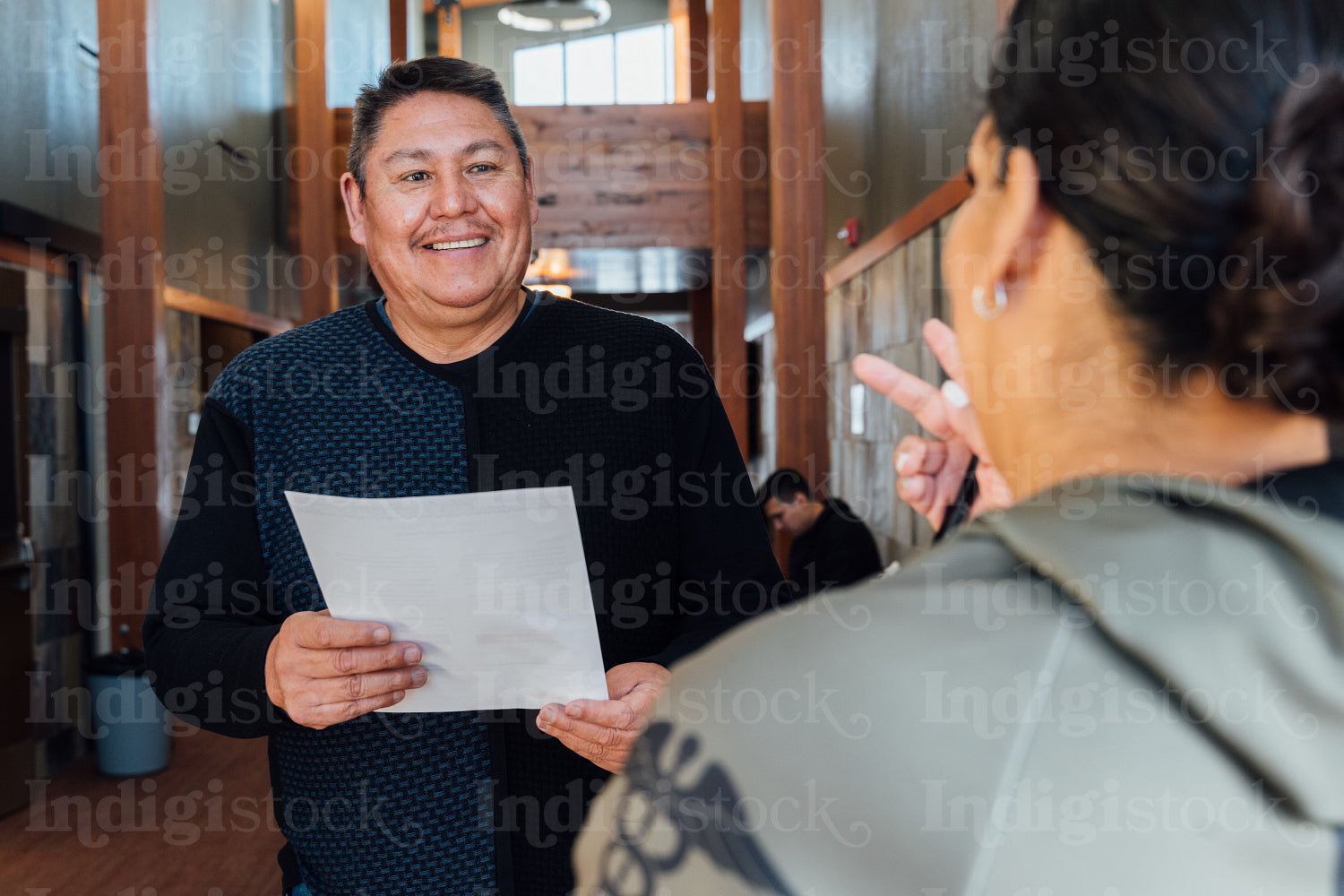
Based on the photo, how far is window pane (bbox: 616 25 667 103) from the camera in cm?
1647

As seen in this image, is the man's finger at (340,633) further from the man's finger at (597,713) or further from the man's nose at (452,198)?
the man's nose at (452,198)

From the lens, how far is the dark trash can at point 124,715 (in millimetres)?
4684

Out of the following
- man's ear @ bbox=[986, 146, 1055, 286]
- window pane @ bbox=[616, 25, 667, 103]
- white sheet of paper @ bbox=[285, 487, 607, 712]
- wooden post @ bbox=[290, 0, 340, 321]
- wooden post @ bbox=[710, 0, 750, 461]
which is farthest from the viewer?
window pane @ bbox=[616, 25, 667, 103]

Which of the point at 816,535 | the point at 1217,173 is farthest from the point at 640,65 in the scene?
the point at 1217,173

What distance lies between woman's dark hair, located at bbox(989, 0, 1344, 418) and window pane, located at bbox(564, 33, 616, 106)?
17.0 metres

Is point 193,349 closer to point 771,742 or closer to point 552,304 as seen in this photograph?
point 552,304

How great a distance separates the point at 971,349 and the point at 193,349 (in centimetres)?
622

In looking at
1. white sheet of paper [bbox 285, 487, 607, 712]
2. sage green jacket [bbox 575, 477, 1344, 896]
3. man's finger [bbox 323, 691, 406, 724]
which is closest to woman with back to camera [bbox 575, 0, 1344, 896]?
sage green jacket [bbox 575, 477, 1344, 896]

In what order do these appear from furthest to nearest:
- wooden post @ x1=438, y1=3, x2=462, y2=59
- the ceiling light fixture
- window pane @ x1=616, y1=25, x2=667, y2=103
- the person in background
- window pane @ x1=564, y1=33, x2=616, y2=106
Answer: window pane @ x1=564, y1=33, x2=616, y2=106 → window pane @ x1=616, y1=25, x2=667, y2=103 → wooden post @ x1=438, y1=3, x2=462, y2=59 → the ceiling light fixture → the person in background

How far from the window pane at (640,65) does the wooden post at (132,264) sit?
40.6ft

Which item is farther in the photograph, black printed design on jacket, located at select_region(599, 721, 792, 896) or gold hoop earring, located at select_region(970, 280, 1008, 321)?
gold hoop earring, located at select_region(970, 280, 1008, 321)

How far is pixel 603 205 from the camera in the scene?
20.2 ft

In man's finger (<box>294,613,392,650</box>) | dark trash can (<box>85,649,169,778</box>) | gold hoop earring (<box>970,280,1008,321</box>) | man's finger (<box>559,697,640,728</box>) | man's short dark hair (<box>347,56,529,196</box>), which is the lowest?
dark trash can (<box>85,649,169,778</box>)

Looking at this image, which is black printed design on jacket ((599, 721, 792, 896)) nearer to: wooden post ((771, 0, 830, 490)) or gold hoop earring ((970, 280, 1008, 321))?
gold hoop earring ((970, 280, 1008, 321))
